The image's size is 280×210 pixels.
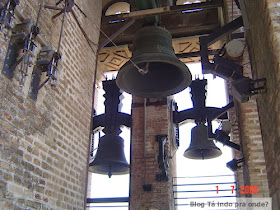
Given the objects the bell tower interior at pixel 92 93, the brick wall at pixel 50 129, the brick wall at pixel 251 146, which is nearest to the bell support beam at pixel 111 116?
the bell tower interior at pixel 92 93

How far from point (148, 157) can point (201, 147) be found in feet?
3.62

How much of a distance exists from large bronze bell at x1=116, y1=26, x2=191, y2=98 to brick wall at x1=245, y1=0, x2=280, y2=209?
2.55 ft

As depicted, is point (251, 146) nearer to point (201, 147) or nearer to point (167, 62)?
point (201, 147)

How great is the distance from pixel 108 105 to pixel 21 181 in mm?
4377

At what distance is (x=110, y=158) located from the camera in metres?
5.59

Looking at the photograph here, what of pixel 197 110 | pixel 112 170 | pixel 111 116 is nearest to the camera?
pixel 112 170

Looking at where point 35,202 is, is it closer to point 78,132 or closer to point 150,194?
point 78,132

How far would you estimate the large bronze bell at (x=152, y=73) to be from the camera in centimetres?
339

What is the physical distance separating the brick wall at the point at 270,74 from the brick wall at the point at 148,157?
3286 millimetres

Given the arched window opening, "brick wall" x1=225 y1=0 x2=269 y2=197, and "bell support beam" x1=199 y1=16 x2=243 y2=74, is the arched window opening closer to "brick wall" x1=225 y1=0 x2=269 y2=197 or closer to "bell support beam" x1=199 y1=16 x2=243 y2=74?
"brick wall" x1=225 y1=0 x2=269 y2=197

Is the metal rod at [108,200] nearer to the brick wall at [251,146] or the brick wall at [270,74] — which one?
the brick wall at [251,146]

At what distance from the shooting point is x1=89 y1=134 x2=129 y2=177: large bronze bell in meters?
5.62

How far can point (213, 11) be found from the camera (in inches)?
255

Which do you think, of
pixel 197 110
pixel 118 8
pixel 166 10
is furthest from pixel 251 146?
pixel 118 8
